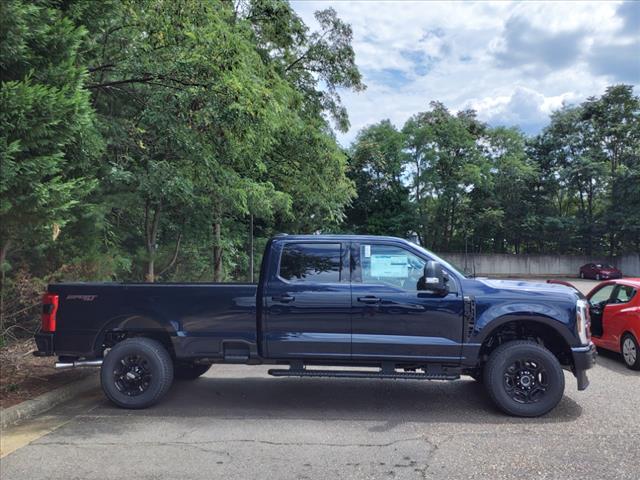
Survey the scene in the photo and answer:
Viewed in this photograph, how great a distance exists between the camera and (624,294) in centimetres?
866

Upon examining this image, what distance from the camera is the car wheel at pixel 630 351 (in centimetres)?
794

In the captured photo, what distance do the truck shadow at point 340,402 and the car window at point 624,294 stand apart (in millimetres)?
2430

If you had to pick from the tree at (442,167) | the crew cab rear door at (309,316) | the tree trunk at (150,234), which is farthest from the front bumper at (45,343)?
the tree at (442,167)

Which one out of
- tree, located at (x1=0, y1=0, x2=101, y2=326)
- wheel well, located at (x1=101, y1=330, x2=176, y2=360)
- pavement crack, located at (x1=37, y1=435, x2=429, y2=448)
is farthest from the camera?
wheel well, located at (x1=101, y1=330, x2=176, y2=360)

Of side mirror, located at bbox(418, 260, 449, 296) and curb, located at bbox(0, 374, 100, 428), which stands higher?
side mirror, located at bbox(418, 260, 449, 296)

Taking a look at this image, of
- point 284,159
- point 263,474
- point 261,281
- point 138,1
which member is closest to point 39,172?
point 261,281

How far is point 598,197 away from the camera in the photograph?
4288 cm

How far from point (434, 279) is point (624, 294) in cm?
498

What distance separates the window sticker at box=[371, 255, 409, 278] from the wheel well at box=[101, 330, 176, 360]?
8.46 feet

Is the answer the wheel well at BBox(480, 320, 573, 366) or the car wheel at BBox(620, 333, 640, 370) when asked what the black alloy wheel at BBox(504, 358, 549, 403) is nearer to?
the wheel well at BBox(480, 320, 573, 366)

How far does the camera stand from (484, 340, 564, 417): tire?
5.62m

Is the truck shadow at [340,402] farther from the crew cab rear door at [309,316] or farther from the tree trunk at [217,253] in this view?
the tree trunk at [217,253]

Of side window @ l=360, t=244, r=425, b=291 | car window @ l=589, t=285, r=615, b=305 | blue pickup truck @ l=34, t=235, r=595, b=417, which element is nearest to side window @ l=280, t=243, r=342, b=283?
blue pickup truck @ l=34, t=235, r=595, b=417

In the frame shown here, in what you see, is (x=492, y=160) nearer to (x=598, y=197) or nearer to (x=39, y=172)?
(x=598, y=197)
